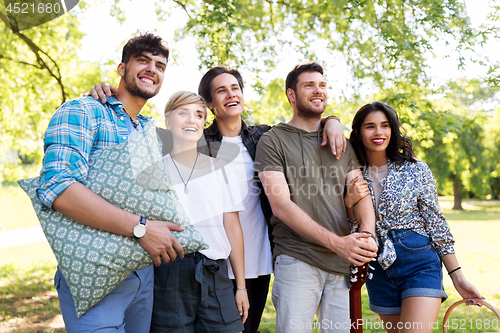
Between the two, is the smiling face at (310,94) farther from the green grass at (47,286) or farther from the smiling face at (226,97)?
the green grass at (47,286)

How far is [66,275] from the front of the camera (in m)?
1.76

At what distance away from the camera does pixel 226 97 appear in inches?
119

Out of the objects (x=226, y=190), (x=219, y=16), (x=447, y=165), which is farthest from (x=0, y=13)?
(x=447, y=165)

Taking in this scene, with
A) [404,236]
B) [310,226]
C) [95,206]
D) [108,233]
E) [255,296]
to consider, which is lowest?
[255,296]

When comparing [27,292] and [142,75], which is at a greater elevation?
[142,75]

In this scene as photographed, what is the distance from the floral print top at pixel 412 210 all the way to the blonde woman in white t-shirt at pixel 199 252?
3.55ft

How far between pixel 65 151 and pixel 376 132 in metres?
2.16

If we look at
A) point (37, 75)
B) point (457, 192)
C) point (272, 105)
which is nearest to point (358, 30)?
point (272, 105)

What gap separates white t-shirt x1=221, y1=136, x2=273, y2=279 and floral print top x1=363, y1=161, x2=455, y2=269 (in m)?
0.86

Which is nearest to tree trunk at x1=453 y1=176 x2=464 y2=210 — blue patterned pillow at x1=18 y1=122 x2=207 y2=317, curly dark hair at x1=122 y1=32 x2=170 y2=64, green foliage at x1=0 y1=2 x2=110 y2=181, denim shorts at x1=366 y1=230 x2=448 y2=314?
green foliage at x1=0 y1=2 x2=110 y2=181

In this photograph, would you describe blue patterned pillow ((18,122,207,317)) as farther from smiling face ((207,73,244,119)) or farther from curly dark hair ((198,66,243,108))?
curly dark hair ((198,66,243,108))

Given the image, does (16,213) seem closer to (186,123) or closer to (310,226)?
(186,123)

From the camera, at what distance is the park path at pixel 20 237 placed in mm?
12525

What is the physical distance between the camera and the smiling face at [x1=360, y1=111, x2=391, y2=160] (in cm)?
285
